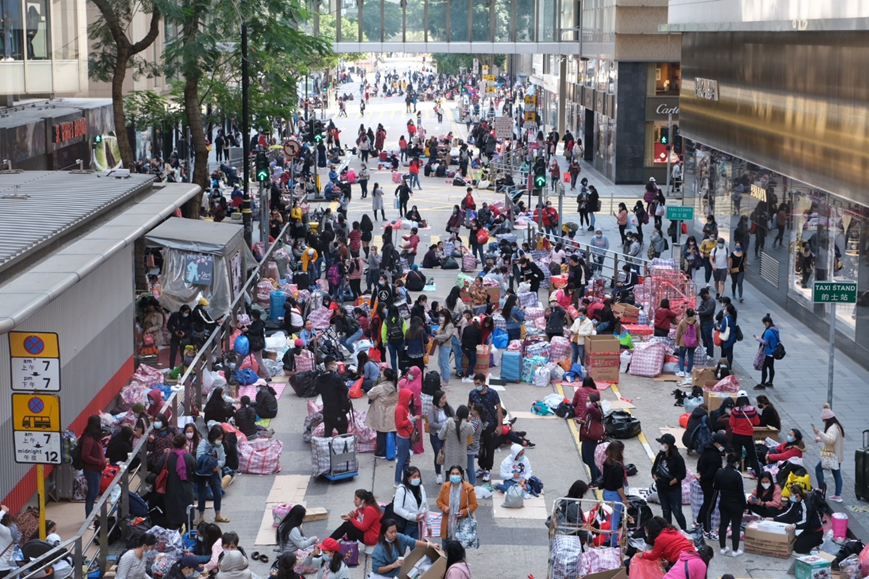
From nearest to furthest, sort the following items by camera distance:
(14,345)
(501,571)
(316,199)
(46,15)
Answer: (14,345)
(501,571)
(46,15)
(316,199)

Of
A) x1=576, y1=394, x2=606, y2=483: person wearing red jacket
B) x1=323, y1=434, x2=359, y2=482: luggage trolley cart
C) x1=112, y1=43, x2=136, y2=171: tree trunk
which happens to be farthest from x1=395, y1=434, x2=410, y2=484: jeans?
x1=112, y1=43, x2=136, y2=171: tree trunk

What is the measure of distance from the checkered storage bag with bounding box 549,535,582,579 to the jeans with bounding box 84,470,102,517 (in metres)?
5.63

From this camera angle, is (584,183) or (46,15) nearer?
(46,15)

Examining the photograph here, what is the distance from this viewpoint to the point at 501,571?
13656 millimetres

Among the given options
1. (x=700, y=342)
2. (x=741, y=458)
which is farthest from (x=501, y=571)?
(x=700, y=342)

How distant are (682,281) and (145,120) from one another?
19516 mm

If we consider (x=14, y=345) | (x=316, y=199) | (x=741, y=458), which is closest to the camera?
(x=14, y=345)

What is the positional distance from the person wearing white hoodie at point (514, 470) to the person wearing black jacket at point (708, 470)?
8.58 ft

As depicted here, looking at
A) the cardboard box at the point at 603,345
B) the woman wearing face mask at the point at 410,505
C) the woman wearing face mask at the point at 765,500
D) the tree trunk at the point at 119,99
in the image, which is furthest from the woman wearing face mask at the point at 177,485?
the tree trunk at the point at 119,99

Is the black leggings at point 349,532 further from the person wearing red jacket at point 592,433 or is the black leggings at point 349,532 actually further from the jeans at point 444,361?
the jeans at point 444,361

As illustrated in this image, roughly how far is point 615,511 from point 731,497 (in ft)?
4.36

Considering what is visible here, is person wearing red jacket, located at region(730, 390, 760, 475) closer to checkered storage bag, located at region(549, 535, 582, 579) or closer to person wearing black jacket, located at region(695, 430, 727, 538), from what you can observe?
person wearing black jacket, located at region(695, 430, 727, 538)

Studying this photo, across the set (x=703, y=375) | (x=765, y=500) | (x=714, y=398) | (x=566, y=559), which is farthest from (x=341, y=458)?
(x=703, y=375)

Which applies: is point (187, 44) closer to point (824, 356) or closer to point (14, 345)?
point (824, 356)
